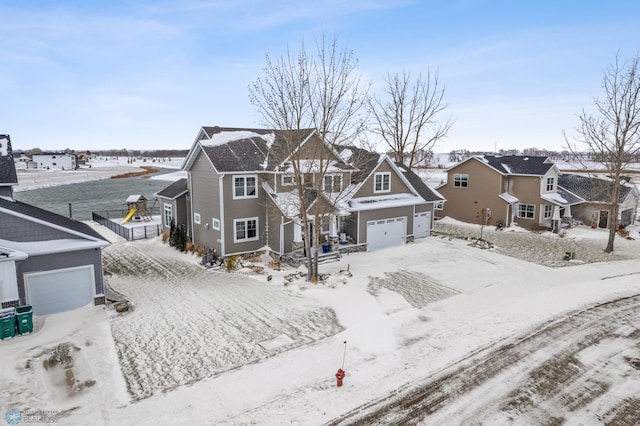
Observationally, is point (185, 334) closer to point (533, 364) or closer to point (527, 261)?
point (533, 364)

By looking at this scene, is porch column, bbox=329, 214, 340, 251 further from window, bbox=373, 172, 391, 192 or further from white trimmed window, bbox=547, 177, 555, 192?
white trimmed window, bbox=547, 177, 555, 192

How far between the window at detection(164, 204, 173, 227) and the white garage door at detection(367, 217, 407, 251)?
12.8m

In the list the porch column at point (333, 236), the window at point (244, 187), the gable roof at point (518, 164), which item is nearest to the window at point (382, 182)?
the porch column at point (333, 236)

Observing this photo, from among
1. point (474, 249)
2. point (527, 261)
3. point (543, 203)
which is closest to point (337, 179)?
point (474, 249)

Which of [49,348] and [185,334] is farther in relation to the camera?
[185,334]

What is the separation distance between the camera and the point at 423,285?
1797 cm

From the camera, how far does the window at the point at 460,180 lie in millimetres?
34875

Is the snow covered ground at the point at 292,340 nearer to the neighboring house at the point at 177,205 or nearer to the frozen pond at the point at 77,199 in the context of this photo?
the neighboring house at the point at 177,205

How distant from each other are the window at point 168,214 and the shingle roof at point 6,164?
33.5 ft

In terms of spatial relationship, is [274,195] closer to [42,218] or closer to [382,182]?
[382,182]

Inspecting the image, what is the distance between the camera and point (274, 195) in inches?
853

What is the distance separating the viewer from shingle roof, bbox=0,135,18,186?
1583 centimetres

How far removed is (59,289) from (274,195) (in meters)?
10.6

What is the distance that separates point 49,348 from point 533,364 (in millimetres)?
13817
